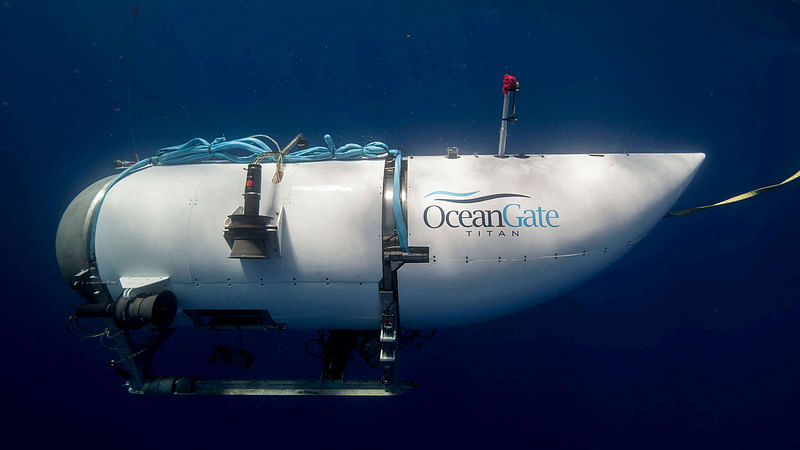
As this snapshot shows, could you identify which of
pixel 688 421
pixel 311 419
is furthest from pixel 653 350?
pixel 311 419

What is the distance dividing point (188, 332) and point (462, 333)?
2.83m

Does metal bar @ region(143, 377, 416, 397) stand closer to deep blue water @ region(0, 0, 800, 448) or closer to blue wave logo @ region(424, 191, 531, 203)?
blue wave logo @ region(424, 191, 531, 203)

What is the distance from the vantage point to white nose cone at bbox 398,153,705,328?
1487mm

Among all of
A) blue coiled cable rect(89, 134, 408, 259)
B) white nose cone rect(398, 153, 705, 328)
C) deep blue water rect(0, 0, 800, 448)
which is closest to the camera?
white nose cone rect(398, 153, 705, 328)

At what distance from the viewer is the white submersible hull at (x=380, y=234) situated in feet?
4.88

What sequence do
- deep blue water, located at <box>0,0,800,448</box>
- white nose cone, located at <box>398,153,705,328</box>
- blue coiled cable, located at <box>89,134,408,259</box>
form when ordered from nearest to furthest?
white nose cone, located at <box>398,153,705,328</box>
blue coiled cable, located at <box>89,134,408,259</box>
deep blue water, located at <box>0,0,800,448</box>

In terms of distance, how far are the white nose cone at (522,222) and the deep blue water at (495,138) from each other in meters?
1.08

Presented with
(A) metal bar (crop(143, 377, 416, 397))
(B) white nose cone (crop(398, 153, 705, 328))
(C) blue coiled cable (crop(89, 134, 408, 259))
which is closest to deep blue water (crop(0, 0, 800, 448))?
(C) blue coiled cable (crop(89, 134, 408, 259))

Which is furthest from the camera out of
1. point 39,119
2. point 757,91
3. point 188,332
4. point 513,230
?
point 188,332

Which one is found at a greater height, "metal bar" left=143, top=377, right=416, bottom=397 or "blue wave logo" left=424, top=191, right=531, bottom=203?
"blue wave logo" left=424, top=191, right=531, bottom=203

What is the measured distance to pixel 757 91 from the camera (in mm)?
2660

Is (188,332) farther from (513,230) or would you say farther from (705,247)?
(705,247)

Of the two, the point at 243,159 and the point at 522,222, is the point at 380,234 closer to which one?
the point at 522,222

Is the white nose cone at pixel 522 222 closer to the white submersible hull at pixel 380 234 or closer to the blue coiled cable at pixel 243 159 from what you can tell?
the white submersible hull at pixel 380 234
